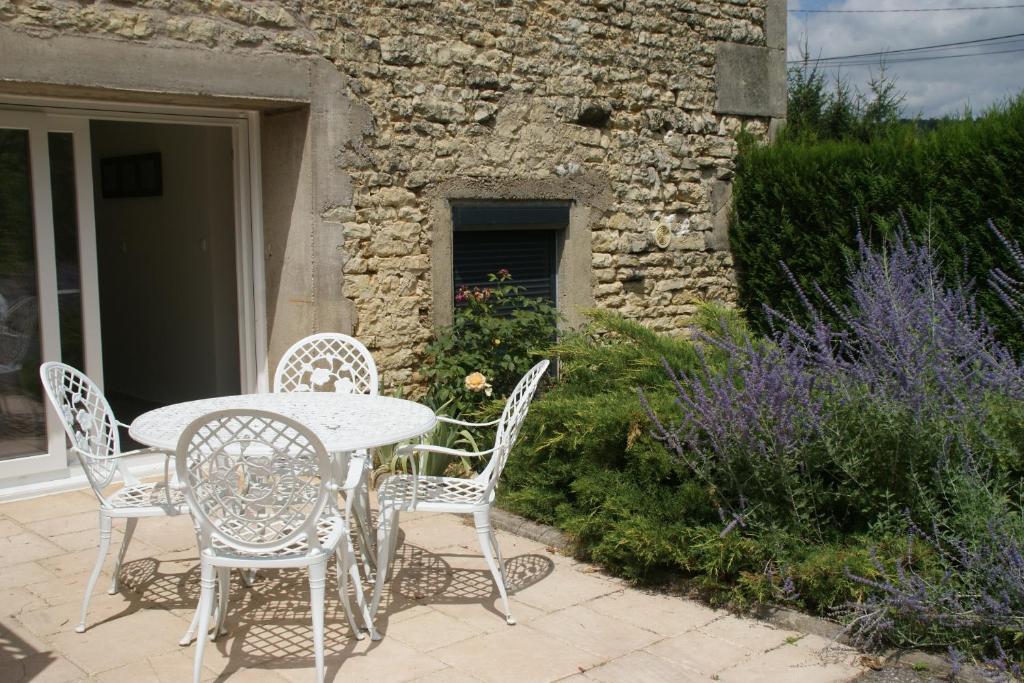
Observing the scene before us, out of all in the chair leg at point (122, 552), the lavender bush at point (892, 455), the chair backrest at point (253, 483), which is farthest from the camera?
the chair leg at point (122, 552)

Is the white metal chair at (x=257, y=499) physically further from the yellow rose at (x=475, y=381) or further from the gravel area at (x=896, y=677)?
the yellow rose at (x=475, y=381)

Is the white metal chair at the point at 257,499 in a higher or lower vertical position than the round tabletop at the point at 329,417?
lower

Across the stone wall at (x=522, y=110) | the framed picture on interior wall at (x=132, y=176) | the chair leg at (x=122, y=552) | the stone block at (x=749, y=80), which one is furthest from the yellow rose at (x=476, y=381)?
the stone block at (x=749, y=80)

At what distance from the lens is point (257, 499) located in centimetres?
338

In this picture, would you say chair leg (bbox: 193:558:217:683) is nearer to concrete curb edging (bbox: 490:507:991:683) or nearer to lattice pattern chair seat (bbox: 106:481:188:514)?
lattice pattern chair seat (bbox: 106:481:188:514)

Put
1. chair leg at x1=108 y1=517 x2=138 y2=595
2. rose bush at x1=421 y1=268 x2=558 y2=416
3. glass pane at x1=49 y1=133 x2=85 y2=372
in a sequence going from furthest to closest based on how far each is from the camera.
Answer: rose bush at x1=421 y1=268 x2=558 y2=416
glass pane at x1=49 y1=133 x2=85 y2=372
chair leg at x1=108 y1=517 x2=138 y2=595

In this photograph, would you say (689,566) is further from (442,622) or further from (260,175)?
(260,175)

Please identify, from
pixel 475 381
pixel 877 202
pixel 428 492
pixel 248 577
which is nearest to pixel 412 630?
pixel 428 492

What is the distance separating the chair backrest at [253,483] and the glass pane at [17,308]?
262 centimetres

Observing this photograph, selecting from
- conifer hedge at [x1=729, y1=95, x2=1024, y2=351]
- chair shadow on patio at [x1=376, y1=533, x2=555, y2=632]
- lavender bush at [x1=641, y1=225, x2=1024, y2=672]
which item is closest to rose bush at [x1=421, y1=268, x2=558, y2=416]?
chair shadow on patio at [x1=376, y1=533, x2=555, y2=632]

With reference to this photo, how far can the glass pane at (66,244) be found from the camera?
5.65 metres

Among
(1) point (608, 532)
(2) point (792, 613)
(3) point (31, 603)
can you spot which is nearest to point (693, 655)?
(2) point (792, 613)

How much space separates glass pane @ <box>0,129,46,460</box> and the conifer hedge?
4.31 meters

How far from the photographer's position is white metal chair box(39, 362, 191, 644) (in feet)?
12.9
